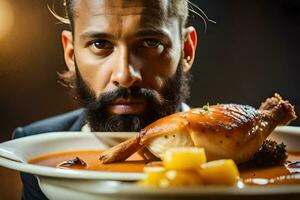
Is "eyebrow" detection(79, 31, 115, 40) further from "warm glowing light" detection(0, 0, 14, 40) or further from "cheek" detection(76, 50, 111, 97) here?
"warm glowing light" detection(0, 0, 14, 40)

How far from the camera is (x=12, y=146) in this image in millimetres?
1002

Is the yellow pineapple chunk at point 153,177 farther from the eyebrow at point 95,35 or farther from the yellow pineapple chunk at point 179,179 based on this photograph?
the eyebrow at point 95,35

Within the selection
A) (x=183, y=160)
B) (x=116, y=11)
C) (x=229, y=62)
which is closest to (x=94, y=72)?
(x=116, y=11)

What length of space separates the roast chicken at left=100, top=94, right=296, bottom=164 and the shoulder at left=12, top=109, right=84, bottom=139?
656 millimetres

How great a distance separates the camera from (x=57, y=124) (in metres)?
1.62

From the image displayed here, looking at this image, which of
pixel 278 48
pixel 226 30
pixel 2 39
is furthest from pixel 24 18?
pixel 278 48

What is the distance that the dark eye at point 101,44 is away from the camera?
1.40m

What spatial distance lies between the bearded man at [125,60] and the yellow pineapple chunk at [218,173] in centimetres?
65

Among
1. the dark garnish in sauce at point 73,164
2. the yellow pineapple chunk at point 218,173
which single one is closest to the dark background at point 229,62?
the dark garnish in sauce at point 73,164

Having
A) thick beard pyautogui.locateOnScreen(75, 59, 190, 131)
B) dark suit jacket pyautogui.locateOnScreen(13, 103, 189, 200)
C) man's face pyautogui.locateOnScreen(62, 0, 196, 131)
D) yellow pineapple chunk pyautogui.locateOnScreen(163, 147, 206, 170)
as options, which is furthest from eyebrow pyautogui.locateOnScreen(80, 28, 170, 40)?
yellow pineapple chunk pyautogui.locateOnScreen(163, 147, 206, 170)

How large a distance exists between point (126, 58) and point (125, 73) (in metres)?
0.05

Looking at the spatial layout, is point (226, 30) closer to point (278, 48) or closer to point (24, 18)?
point (278, 48)

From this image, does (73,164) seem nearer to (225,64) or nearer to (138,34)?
(138,34)

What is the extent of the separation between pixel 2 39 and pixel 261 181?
2.82 ft
